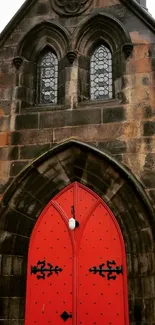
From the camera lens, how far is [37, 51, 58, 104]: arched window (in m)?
8.05

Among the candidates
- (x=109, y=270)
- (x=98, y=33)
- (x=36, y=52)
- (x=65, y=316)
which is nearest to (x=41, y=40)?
(x=36, y=52)

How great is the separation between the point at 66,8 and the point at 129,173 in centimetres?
361

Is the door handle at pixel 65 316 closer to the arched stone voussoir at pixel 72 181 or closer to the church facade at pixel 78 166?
the church facade at pixel 78 166

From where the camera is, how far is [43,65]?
8.28 metres

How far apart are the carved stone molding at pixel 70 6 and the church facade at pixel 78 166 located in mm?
29

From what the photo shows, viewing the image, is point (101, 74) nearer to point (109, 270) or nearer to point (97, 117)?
point (97, 117)

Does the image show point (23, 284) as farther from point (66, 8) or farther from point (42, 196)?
point (66, 8)

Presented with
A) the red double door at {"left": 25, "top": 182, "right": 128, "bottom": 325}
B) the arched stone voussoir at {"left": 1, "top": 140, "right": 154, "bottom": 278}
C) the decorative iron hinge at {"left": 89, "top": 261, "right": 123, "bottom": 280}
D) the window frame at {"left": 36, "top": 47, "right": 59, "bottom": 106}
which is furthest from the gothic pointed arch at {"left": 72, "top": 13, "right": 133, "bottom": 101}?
the decorative iron hinge at {"left": 89, "top": 261, "right": 123, "bottom": 280}

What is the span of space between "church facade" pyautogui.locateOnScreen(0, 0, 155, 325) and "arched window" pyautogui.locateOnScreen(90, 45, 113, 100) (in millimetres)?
19

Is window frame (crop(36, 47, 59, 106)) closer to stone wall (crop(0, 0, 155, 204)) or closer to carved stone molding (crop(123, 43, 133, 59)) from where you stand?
stone wall (crop(0, 0, 155, 204))

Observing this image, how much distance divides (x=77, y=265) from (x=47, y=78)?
350cm

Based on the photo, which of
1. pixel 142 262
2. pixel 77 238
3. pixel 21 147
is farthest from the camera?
pixel 21 147

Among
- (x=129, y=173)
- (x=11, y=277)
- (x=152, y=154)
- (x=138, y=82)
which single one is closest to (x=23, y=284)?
(x=11, y=277)

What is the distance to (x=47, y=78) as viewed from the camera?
8.17 m
